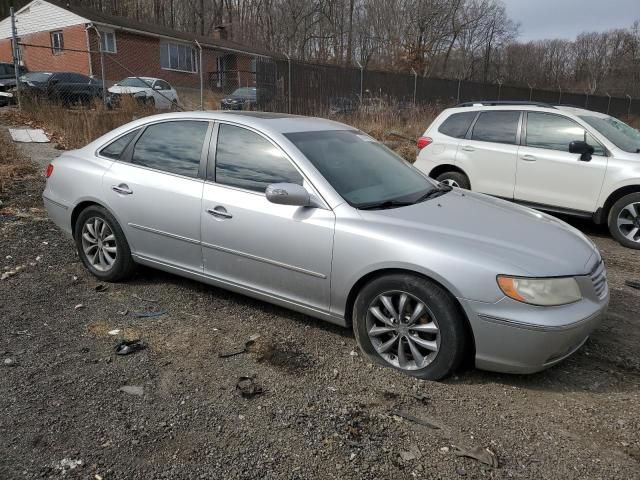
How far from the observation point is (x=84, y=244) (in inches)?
184

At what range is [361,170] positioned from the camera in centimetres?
388

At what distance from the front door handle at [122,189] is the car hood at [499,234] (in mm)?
2068

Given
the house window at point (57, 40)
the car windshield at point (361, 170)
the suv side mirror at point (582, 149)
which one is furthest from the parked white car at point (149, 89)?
the car windshield at point (361, 170)

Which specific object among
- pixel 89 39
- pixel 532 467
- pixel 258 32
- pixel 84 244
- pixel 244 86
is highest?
pixel 258 32

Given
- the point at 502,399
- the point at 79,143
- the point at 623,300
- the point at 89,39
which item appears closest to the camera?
the point at 502,399

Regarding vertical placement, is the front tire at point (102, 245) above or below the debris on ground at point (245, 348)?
above

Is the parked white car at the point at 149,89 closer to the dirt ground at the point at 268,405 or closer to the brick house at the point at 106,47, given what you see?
the brick house at the point at 106,47

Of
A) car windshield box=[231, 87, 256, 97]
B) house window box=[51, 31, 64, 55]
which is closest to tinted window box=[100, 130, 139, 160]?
car windshield box=[231, 87, 256, 97]

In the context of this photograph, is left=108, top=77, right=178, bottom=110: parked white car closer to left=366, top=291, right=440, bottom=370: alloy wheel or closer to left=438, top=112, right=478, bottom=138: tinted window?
left=438, top=112, right=478, bottom=138: tinted window

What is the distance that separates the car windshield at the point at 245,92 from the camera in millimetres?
16258

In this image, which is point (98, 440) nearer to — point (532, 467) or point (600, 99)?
point (532, 467)

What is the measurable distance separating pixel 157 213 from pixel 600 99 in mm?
29899

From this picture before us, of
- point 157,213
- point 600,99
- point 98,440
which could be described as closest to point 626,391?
point 98,440

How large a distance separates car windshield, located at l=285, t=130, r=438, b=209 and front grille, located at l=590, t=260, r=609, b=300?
4.09ft
